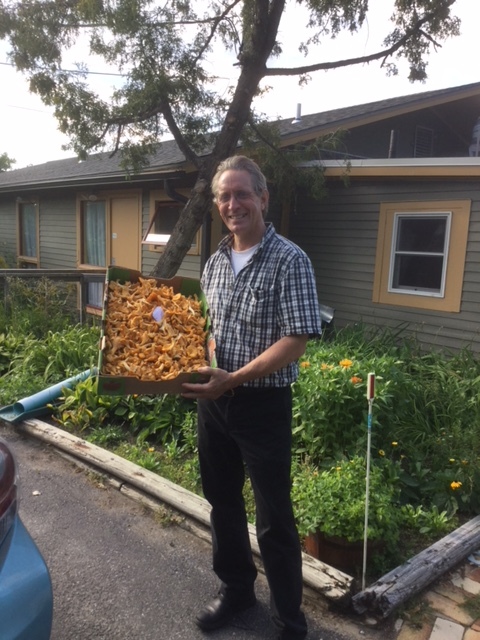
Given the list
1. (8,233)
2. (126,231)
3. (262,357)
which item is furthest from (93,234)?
(262,357)

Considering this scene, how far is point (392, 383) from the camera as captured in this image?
183 inches

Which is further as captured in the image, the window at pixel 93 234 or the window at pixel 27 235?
the window at pixel 27 235

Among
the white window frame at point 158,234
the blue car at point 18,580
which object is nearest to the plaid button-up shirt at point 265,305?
the blue car at point 18,580

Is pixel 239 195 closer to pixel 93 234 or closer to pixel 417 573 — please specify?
pixel 417 573

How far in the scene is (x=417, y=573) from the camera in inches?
119

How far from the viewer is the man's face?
245 cm

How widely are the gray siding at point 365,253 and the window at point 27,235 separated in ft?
29.8

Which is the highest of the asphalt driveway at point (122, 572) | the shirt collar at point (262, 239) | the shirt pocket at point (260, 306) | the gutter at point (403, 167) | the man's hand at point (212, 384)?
the gutter at point (403, 167)

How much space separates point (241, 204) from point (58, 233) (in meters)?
13.1

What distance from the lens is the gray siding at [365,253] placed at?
732 cm

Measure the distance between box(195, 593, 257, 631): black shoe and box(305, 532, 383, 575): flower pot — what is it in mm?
556

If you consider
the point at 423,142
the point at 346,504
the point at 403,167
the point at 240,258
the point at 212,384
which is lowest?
the point at 346,504

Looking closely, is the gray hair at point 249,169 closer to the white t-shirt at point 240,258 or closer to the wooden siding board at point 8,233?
the white t-shirt at point 240,258

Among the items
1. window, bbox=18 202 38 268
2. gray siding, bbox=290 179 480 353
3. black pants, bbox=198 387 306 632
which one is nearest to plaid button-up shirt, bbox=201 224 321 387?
black pants, bbox=198 387 306 632
